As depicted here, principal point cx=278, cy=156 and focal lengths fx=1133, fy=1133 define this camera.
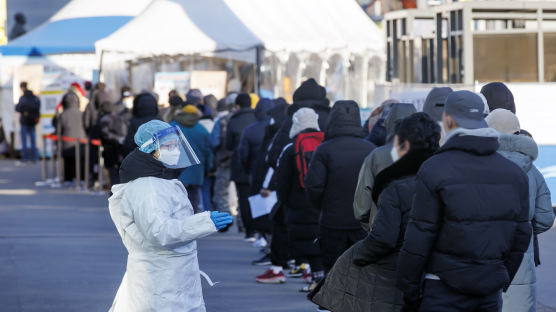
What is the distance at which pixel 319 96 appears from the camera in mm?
11039

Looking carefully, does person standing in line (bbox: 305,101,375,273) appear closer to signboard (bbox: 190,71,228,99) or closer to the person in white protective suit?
the person in white protective suit

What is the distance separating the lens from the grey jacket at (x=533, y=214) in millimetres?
6441

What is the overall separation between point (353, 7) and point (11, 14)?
20829 mm

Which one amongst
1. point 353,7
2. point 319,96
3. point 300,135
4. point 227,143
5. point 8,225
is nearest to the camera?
point 300,135

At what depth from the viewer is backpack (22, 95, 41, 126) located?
26938 millimetres

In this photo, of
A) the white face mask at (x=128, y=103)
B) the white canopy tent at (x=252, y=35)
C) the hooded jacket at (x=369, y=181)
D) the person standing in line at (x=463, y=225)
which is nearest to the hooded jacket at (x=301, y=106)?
the hooded jacket at (x=369, y=181)

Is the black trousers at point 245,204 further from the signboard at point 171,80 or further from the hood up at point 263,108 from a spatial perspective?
the signboard at point 171,80

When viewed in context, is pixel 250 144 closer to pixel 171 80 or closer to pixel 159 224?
pixel 159 224

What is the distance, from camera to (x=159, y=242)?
18.4 feet

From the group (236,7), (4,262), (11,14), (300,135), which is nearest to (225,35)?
(236,7)

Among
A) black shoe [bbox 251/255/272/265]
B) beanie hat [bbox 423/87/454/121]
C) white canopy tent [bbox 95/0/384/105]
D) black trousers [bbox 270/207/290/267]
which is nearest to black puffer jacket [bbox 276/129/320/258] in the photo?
black trousers [bbox 270/207/290/267]

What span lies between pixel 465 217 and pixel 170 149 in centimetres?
159

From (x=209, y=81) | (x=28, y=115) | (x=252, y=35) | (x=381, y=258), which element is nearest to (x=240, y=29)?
(x=252, y=35)

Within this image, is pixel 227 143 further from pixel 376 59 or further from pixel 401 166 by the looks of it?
pixel 376 59
